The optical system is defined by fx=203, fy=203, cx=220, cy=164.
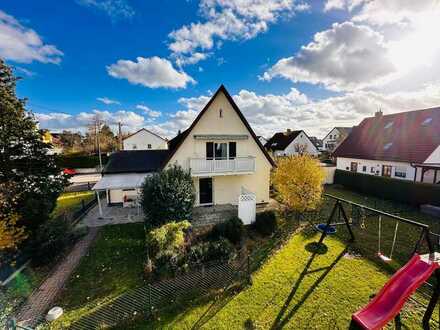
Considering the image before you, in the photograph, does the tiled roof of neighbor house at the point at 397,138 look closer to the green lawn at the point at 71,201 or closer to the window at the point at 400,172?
the window at the point at 400,172

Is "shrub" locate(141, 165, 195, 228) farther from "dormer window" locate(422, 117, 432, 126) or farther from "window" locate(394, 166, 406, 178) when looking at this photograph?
"dormer window" locate(422, 117, 432, 126)

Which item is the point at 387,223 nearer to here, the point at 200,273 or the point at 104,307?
the point at 200,273

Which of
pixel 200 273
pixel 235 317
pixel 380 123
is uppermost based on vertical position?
pixel 380 123

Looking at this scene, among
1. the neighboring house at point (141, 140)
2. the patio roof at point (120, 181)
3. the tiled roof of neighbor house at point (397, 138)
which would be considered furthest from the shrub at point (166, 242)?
the neighboring house at point (141, 140)

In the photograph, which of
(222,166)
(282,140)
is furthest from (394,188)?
(282,140)

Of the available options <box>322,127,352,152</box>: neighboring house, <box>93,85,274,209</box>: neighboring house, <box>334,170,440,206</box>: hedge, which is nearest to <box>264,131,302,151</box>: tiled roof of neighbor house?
<box>334,170,440,206</box>: hedge

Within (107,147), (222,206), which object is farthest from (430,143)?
(107,147)

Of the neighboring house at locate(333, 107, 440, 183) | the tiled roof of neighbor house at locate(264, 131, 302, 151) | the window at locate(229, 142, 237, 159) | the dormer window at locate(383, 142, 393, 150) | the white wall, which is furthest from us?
the tiled roof of neighbor house at locate(264, 131, 302, 151)
